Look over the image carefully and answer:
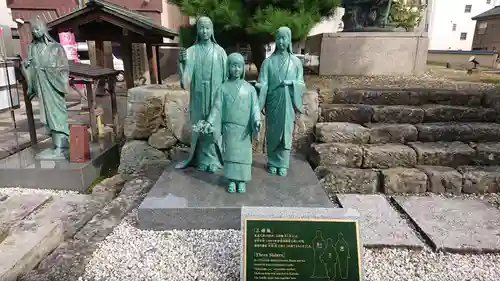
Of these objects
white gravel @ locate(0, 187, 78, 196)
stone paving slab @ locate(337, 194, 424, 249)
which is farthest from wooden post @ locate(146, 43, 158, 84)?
stone paving slab @ locate(337, 194, 424, 249)

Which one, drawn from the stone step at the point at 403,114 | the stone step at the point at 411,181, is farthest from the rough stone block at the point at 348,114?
the stone step at the point at 411,181

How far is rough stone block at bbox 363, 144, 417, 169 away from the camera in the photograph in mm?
4117

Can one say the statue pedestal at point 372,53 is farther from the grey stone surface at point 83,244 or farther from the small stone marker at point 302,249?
the small stone marker at point 302,249

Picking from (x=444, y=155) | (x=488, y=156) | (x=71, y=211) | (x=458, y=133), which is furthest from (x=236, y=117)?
(x=488, y=156)

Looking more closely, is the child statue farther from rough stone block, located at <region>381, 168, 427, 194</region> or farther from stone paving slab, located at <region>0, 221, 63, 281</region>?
rough stone block, located at <region>381, 168, 427, 194</region>

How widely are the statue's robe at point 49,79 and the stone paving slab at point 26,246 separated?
2070 mm

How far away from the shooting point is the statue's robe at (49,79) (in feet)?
14.5

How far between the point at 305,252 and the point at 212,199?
1.36 meters

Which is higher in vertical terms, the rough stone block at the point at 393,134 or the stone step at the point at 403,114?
the stone step at the point at 403,114

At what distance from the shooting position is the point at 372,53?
6574 millimetres

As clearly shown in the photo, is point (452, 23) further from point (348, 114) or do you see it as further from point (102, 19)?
point (102, 19)

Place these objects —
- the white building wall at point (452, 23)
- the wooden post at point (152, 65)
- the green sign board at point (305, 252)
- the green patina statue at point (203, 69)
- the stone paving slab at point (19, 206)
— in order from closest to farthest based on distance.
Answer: the green sign board at point (305, 252), the green patina statue at point (203, 69), the stone paving slab at point (19, 206), the wooden post at point (152, 65), the white building wall at point (452, 23)

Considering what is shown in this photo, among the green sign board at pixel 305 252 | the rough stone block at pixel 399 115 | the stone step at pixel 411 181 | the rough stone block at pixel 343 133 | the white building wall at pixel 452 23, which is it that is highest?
the white building wall at pixel 452 23

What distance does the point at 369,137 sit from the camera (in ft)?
14.3
